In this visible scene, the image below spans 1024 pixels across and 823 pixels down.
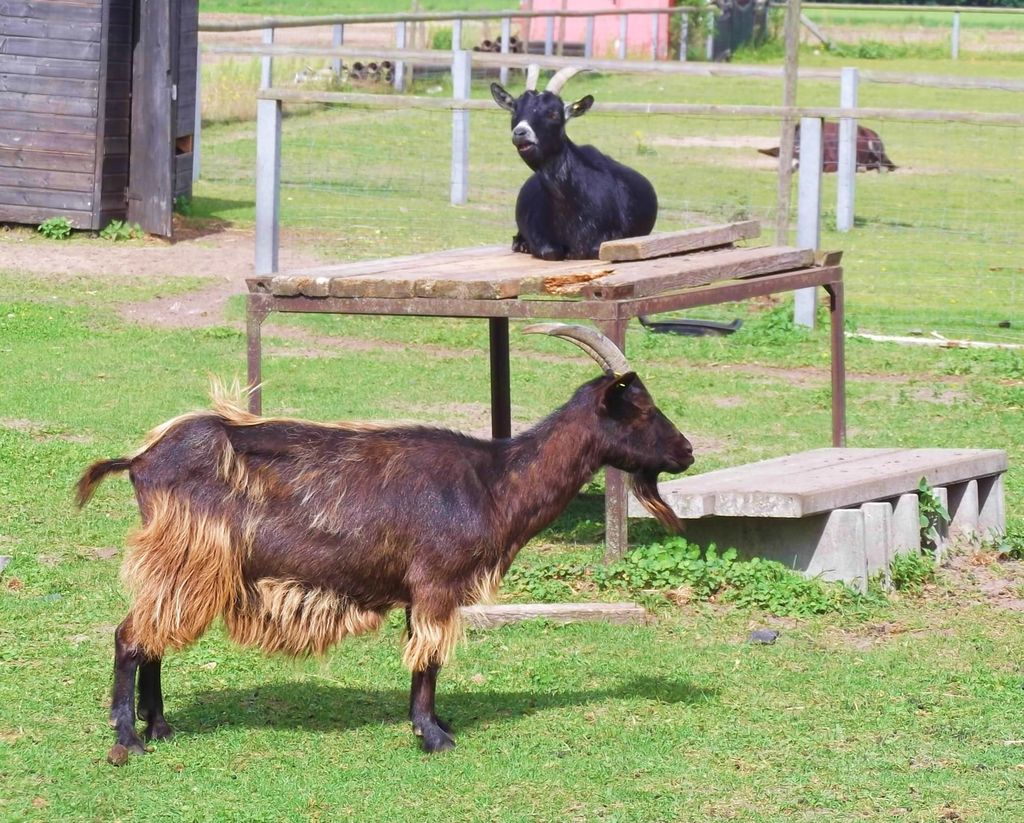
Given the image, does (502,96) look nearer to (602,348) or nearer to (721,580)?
(721,580)

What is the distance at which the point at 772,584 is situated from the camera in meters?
7.32

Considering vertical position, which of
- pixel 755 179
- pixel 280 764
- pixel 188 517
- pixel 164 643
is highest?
pixel 755 179

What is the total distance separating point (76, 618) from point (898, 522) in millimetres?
3828

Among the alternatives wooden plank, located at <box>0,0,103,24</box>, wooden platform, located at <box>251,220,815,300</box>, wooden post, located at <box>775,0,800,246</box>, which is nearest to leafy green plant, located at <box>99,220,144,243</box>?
wooden plank, located at <box>0,0,103,24</box>

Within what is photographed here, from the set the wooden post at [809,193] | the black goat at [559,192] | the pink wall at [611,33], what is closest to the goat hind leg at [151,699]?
the black goat at [559,192]

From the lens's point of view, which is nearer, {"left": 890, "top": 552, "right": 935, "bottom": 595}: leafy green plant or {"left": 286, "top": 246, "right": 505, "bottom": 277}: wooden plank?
{"left": 890, "top": 552, "right": 935, "bottom": 595}: leafy green plant

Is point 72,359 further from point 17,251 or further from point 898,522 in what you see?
point 898,522

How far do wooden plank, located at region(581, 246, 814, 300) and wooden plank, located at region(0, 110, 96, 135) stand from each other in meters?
8.88

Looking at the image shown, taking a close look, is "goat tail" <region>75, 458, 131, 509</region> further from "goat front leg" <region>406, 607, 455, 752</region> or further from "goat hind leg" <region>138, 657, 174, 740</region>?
"goat front leg" <region>406, 607, 455, 752</region>

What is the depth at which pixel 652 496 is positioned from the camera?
6172 millimetres

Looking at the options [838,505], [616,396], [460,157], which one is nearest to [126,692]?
[616,396]

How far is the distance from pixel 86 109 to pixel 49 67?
0.59 metres

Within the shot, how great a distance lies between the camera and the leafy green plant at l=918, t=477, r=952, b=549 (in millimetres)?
7867

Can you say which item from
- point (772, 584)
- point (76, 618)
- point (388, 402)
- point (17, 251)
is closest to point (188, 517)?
point (76, 618)
